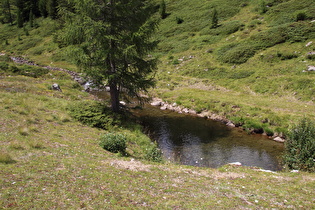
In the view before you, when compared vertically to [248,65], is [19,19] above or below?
above

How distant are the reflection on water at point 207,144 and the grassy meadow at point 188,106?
7.65 ft

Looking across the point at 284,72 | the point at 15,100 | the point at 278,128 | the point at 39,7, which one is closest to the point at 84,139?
Answer: the point at 15,100

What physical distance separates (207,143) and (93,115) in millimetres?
10650

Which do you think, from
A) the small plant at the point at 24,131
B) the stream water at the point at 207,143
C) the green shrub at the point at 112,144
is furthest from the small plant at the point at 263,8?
the small plant at the point at 24,131

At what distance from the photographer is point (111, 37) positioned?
1853cm

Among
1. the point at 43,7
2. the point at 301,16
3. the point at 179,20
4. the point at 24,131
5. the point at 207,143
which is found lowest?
the point at 207,143

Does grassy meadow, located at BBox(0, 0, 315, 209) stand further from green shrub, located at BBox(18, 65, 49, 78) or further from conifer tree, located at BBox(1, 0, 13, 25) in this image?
conifer tree, located at BBox(1, 0, 13, 25)

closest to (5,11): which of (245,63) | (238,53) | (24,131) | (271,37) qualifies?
(238,53)

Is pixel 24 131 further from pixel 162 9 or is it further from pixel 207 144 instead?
pixel 162 9

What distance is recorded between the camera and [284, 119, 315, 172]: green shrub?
516 inches

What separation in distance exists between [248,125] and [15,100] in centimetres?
2233

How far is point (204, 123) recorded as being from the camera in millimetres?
26531

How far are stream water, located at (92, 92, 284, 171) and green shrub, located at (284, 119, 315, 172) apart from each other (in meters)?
2.17

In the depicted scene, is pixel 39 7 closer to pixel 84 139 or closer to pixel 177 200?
pixel 84 139
